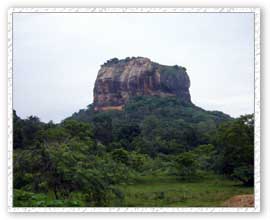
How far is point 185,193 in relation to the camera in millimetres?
8992

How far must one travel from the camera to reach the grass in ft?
29.4

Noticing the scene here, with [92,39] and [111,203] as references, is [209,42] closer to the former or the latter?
[92,39]

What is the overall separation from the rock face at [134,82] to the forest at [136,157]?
72 mm

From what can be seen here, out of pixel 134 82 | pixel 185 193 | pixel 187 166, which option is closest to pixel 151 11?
pixel 134 82

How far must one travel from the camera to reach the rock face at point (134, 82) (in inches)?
356

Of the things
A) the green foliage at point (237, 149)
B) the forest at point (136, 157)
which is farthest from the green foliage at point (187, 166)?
the green foliage at point (237, 149)

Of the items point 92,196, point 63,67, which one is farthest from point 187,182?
point 63,67

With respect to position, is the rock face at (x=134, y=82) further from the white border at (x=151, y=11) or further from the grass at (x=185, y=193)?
the grass at (x=185, y=193)

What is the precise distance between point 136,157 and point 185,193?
1.82 ft

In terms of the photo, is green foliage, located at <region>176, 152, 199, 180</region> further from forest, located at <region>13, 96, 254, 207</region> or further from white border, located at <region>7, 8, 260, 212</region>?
white border, located at <region>7, 8, 260, 212</region>

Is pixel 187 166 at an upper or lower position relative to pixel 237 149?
lower

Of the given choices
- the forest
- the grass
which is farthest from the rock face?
the grass

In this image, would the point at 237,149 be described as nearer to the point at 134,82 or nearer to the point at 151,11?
the point at 134,82

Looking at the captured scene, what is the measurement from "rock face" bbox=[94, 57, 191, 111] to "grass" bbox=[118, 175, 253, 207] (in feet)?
2.47
